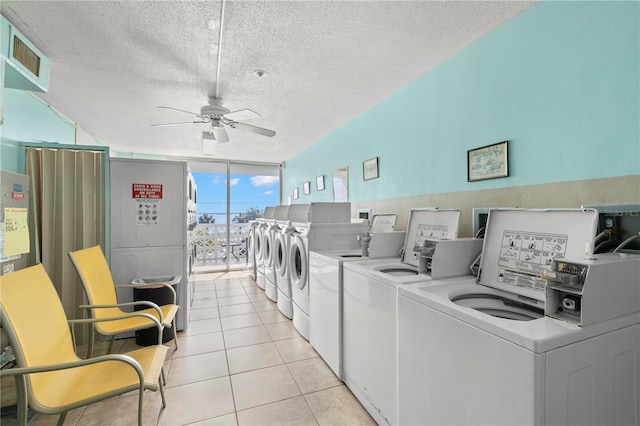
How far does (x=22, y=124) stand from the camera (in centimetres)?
264

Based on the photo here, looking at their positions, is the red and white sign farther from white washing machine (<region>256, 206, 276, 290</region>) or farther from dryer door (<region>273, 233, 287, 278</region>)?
white washing machine (<region>256, 206, 276, 290</region>)

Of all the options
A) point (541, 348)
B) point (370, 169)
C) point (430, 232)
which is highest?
point (370, 169)

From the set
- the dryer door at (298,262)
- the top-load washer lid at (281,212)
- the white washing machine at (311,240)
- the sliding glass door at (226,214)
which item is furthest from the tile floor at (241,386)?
the sliding glass door at (226,214)

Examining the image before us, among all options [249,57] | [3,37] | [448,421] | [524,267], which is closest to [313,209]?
[249,57]

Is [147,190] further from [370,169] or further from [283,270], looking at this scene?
[370,169]

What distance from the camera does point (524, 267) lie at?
4.73 feet

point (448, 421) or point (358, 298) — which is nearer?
point (448, 421)

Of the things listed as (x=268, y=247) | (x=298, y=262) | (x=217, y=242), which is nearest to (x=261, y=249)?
(x=268, y=247)

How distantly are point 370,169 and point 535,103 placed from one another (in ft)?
6.09

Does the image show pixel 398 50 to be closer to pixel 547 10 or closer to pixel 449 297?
pixel 547 10

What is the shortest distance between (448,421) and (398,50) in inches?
95.8

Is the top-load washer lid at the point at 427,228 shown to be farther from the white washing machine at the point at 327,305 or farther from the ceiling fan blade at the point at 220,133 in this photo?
the ceiling fan blade at the point at 220,133

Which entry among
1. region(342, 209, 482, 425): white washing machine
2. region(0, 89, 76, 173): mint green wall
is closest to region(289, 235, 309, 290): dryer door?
region(342, 209, 482, 425): white washing machine

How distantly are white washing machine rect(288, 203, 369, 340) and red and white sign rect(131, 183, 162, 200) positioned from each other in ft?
4.90
